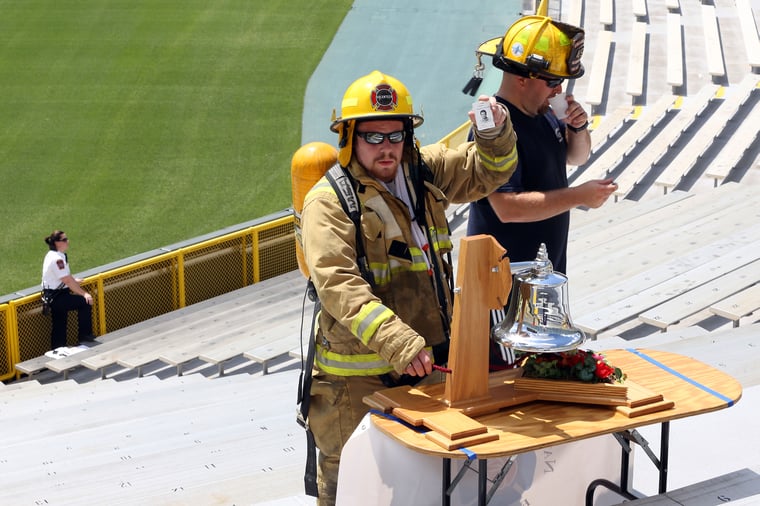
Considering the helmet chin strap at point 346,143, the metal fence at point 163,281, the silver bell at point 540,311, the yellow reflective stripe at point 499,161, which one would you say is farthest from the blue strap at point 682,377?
the metal fence at point 163,281

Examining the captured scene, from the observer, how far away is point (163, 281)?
10695 millimetres

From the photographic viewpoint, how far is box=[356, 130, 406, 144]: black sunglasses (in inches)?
154

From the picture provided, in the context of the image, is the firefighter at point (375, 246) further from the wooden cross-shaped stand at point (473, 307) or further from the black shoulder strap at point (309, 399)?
the wooden cross-shaped stand at point (473, 307)

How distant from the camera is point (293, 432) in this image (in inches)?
251

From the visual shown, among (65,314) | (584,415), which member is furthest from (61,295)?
(584,415)

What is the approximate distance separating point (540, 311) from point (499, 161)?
2.08 feet

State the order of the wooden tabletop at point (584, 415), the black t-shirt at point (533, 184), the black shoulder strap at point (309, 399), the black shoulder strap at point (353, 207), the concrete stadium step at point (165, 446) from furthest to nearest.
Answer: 1. the concrete stadium step at point (165, 446)
2. the black t-shirt at point (533, 184)
3. the black shoulder strap at point (309, 399)
4. the black shoulder strap at point (353, 207)
5. the wooden tabletop at point (584, 415)

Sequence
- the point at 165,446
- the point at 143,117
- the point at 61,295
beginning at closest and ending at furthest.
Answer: the point at 165,446 < the point at 61,295 < the point at 143,117

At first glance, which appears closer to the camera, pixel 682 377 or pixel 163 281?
pixel 682 377

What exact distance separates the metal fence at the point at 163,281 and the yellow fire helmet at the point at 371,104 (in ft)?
21.4

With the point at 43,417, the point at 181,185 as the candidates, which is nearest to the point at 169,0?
the point at 181,185

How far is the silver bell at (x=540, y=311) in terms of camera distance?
384cm

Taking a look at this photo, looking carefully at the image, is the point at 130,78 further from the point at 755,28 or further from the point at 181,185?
the point at 755,28

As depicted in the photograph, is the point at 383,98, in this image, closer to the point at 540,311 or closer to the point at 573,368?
the point at 540,311
